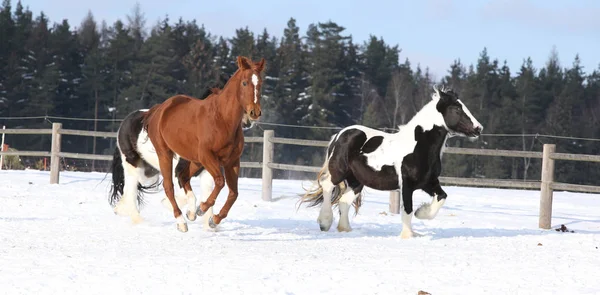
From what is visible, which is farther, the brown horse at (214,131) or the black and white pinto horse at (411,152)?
the black and white pinto horse at (411,152)

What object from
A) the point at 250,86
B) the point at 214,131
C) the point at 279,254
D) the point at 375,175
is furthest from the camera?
the point at 375,175

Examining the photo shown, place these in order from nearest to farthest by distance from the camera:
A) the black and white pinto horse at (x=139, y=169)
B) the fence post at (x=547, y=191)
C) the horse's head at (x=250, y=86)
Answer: the horse's head at (x=250, y=86) → the black and white pinto horse at (x=139, y=169) → the fence post at (x=547, y=191)

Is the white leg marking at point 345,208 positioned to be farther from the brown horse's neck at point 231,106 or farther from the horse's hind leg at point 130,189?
the horse's hind leg at point 130,189

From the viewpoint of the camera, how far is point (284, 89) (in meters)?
53.6

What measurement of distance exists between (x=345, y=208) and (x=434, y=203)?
106 centimetres

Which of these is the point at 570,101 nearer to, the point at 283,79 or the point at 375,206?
the point at 283,79

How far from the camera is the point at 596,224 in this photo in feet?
37.5

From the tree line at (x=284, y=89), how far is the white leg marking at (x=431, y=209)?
106 ft

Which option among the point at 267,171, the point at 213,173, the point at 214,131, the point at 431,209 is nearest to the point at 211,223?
the point at 213,173

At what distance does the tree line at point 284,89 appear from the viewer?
46594 millimetres

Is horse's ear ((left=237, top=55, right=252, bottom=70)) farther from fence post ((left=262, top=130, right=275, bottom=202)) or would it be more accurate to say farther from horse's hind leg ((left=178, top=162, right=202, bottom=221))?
fence post ((left=262, top=130, right=275, bottom=202))

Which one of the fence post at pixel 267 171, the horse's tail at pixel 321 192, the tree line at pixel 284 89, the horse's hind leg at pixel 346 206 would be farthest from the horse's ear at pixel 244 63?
the tree line at pixel 284 89

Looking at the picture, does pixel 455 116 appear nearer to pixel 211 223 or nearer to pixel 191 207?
pixel 211 223

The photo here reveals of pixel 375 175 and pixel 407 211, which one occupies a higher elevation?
pixel 375 175
